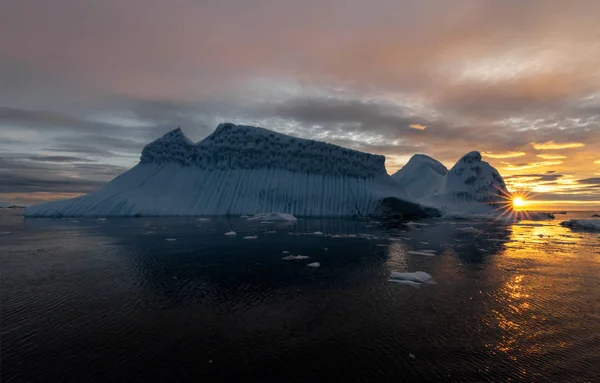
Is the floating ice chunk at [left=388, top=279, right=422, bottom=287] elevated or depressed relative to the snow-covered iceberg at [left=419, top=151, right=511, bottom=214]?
depressed

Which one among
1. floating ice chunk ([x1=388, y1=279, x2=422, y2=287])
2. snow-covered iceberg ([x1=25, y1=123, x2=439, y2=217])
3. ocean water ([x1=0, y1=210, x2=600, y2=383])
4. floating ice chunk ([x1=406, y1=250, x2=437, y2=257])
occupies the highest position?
snow-covered iceberg ([x1=25, y1=123, x2=439, y2=217])

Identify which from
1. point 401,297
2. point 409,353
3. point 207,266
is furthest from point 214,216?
point 409,353

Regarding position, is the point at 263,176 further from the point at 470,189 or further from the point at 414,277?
the point at 414,277

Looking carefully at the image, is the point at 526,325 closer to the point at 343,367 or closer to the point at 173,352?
the point at 343,367

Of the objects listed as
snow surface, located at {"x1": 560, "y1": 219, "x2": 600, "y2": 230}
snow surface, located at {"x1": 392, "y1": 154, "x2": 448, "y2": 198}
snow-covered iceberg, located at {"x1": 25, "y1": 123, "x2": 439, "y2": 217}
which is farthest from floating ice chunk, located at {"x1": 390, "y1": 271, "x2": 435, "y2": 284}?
snow surface, located at {"x1": 392, "y1": 154, "x2": 448, "y2": 198}

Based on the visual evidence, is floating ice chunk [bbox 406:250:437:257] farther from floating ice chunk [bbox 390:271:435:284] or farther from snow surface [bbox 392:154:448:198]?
snow surface [bbox 392:154:448:198]

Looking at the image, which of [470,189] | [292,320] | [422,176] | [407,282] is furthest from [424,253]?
[422,176]
